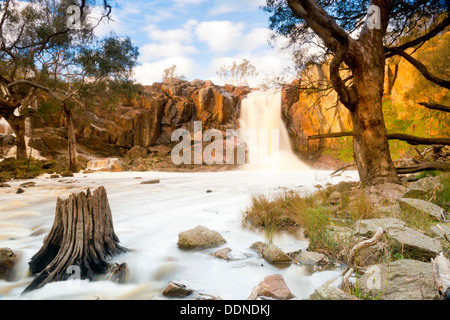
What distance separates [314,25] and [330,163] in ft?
59.1

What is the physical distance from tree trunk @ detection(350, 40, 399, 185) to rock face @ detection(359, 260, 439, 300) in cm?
336

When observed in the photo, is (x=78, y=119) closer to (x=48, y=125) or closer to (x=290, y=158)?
(x=48, y=125)

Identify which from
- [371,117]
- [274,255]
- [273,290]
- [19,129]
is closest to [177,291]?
[273,290]

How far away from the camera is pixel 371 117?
5.01 metres

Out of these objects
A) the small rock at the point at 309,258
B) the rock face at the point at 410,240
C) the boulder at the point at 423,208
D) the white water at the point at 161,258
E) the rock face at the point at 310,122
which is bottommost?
the white water at the point at 161,258

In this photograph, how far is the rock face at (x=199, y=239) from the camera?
319 centimetres

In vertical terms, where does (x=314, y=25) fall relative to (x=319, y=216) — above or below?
above

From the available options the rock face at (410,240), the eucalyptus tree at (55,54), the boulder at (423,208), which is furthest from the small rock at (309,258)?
the eucalyptus tree at (55,54)

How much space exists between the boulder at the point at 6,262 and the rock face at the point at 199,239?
1.60 meters

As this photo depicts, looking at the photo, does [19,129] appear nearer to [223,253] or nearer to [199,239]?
[199,239]

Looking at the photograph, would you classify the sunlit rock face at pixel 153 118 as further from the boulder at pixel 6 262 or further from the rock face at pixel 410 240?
the rock face at pixel 410 240

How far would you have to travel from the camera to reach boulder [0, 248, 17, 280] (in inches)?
96.5

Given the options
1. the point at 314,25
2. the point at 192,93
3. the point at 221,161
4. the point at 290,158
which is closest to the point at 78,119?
the point at 192,93

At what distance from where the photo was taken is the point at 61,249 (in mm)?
2455
